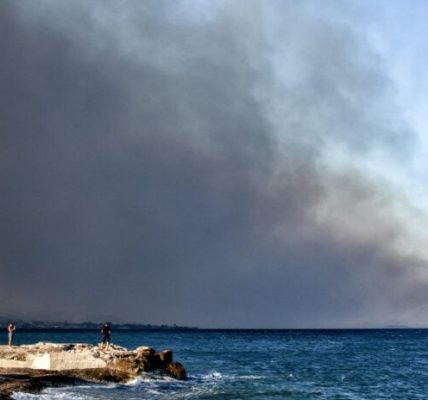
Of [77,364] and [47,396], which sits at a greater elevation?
[77,364]

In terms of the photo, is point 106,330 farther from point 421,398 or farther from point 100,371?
point 421,398

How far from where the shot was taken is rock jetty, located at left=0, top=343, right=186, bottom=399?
3841cm

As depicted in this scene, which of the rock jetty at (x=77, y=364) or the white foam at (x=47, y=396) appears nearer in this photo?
the white foam at (x=47, y=396)

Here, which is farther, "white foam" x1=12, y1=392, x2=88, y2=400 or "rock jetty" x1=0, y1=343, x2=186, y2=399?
"rock jetty" x1=0, y1=343, x2=186, y2=399

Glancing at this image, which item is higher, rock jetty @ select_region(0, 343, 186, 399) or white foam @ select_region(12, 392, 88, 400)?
rock jetty @ select_region(0, 343, 186, 399)

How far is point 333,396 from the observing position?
4025 cm

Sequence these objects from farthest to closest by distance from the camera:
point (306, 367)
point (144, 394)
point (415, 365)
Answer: point (415, 365) → point (306, 367) → point (144, 394)

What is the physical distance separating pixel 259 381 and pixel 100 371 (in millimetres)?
13893

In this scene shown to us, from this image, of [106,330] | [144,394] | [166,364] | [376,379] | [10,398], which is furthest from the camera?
[376,379]

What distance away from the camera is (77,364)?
137ft

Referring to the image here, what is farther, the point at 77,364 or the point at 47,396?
the point at 77,364

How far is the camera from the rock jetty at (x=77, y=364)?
126 feet

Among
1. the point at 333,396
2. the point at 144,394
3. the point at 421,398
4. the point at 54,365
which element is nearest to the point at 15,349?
the point at 54,365

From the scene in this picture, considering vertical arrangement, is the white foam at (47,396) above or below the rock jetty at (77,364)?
below
